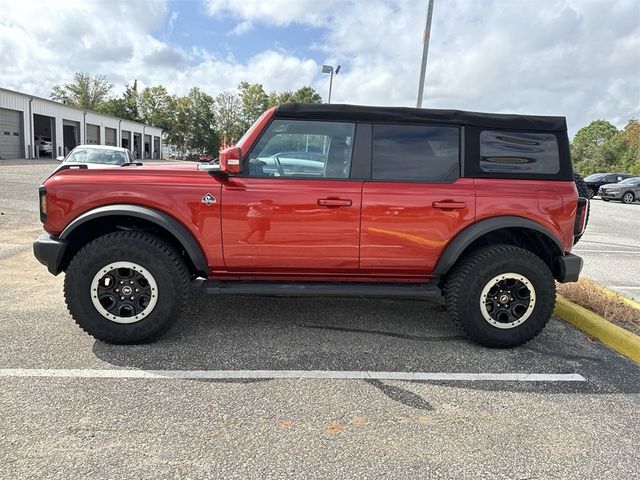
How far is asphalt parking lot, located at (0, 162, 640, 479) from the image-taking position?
7.62ft

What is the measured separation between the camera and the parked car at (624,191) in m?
21.6

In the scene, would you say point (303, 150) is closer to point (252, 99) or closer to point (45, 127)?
point (45, 127)

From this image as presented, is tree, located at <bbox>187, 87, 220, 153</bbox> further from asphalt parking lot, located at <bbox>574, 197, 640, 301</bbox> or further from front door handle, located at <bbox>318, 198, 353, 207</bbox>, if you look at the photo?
front door handle, located at <bbox>318, 198, 353, 207</bbox>

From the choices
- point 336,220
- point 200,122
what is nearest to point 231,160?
point 336,220

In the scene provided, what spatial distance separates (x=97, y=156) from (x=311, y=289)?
35.9 ft

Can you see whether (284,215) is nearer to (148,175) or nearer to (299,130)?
(299,130)

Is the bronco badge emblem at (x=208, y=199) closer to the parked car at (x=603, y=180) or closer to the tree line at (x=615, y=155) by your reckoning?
the parked car at (x=603, y=180)

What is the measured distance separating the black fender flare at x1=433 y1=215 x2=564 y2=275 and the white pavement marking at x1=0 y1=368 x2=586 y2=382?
2.90 feet

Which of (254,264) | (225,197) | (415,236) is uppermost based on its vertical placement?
(225,197)

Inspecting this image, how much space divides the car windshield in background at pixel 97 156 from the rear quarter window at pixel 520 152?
11.1 meters

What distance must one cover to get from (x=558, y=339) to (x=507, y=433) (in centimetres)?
174

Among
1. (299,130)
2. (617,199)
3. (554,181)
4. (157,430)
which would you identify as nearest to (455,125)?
(554,181)

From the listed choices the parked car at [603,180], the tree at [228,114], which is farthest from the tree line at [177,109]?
the parked car at [603,180]

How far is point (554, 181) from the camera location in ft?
12.4
